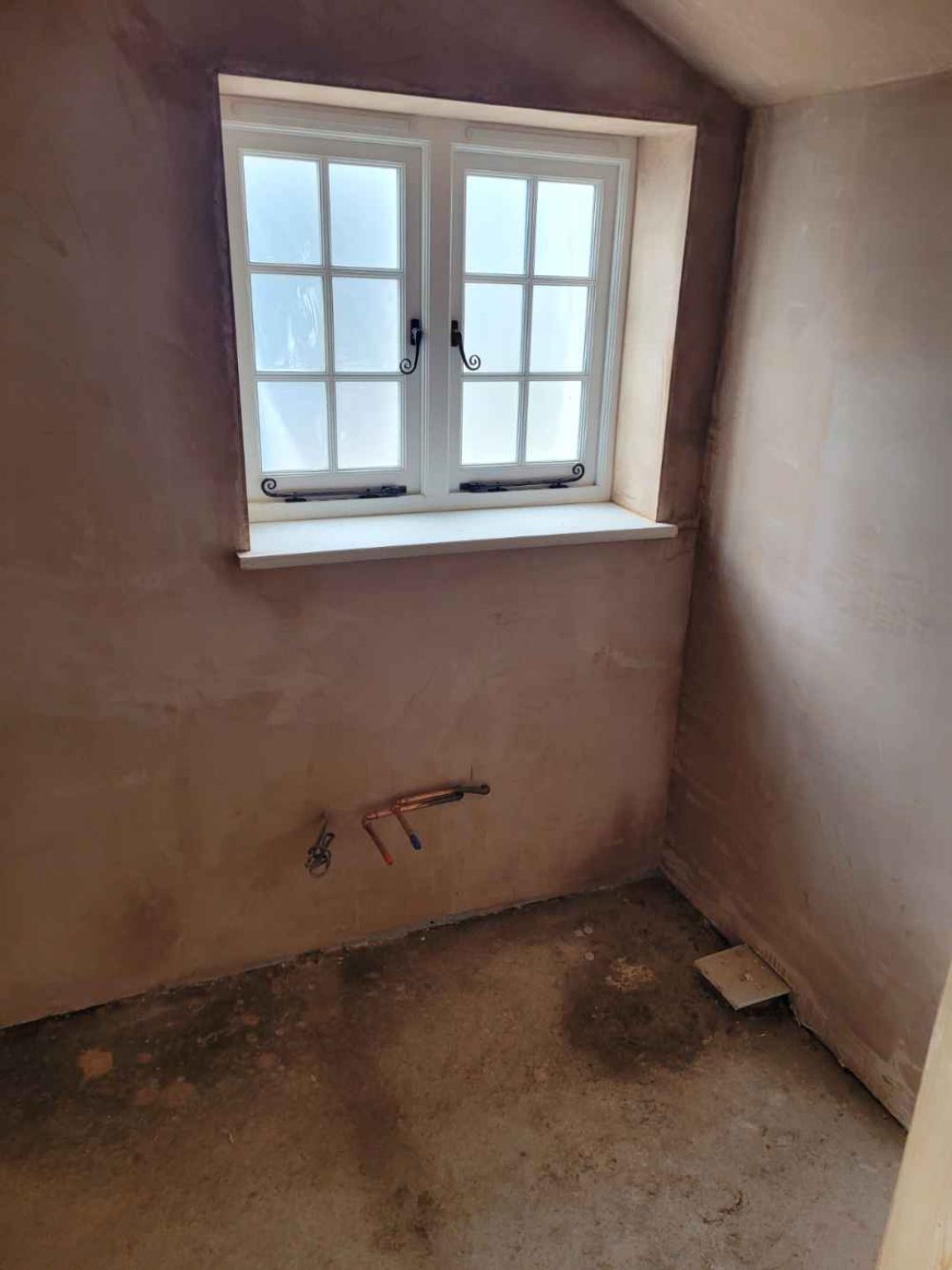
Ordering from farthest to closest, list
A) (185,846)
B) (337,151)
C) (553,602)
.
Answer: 1. (553,602)
2. (185,846)
3. (337,151)

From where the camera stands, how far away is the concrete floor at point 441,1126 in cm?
175

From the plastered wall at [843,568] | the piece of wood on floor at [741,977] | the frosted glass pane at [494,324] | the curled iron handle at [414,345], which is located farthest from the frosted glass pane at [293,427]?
the piece of wood on floor at [741,977]

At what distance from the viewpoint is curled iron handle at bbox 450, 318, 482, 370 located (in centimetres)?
228

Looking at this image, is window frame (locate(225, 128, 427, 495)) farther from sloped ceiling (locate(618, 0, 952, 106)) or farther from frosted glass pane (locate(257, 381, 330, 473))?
sloped ceiling (locate(618, 0, 952, 106))

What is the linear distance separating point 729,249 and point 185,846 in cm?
204

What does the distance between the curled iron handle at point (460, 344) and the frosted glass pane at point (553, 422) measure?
0.18 metres

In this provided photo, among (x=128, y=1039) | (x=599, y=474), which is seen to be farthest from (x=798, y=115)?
(x=128, y=1039)

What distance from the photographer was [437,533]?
2.24m

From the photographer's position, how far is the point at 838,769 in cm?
208

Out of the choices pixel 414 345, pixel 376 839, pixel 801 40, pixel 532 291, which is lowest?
pixel 376 839

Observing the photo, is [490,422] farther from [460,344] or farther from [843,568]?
[843,568]

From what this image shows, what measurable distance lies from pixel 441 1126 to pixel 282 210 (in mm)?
2145

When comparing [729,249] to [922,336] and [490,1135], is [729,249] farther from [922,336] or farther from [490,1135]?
[490,1135]

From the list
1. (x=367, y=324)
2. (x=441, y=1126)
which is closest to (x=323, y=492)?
(x=367, y=324)
